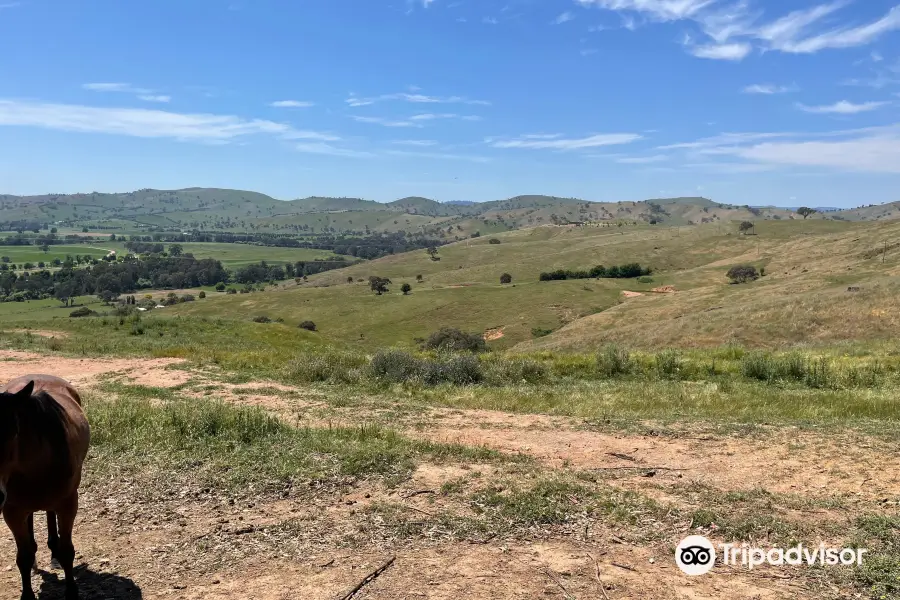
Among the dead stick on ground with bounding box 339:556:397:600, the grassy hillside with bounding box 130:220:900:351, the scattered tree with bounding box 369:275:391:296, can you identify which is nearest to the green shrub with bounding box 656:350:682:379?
the dead stick on ground with bounding box 339:556:397:600

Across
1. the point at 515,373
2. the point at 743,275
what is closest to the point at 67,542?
the point at 515,373

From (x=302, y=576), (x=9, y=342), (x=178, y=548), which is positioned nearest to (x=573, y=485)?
(x=302, y=576)

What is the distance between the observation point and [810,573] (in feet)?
18.0

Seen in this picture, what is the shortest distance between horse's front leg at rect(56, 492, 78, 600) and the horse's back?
0.43m

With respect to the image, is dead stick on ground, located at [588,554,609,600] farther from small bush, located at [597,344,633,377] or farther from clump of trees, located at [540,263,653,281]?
clump of trees, located at [540,263,653,281]

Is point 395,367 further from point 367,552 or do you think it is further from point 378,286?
point 378,286

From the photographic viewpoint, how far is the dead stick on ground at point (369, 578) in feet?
16.9

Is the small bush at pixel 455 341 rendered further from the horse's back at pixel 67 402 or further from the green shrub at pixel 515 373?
the horse's back at pixel 67 402

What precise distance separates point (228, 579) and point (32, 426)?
2.33 m

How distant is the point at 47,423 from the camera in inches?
189

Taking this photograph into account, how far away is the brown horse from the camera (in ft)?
14.1

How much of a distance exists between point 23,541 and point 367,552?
3145 mm

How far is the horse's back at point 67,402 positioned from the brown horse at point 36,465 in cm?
1

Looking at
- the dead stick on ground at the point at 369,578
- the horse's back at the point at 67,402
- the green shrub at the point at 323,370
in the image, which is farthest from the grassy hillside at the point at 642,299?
the horse's back at the point at 67,402
